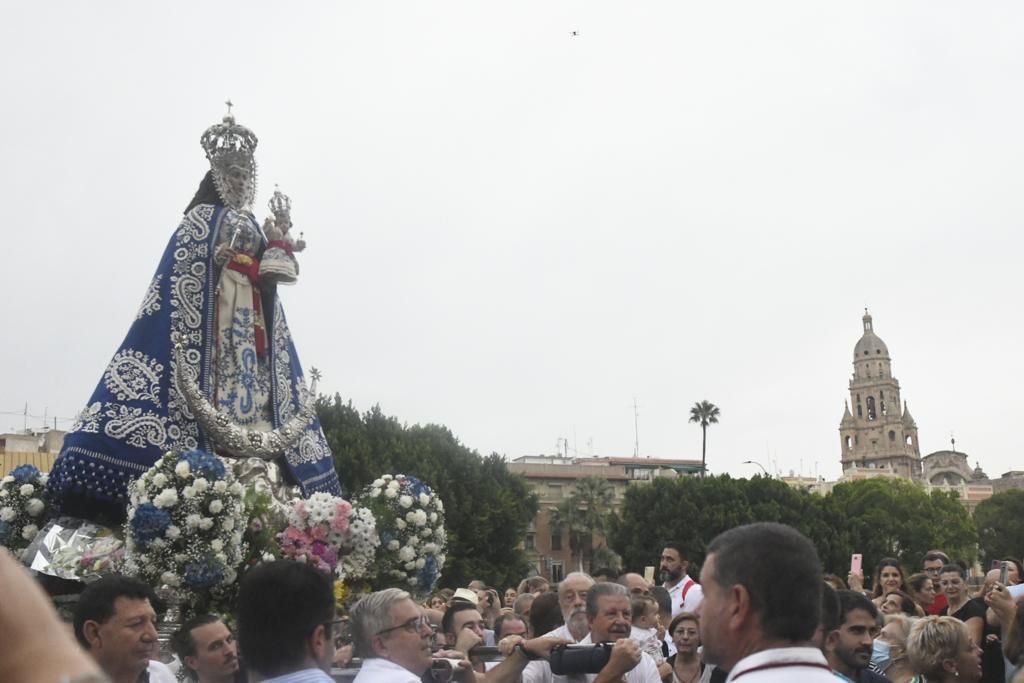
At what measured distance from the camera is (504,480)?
4641cm

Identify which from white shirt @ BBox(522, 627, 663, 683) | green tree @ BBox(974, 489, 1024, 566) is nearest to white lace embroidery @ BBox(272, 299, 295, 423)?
white shirt @ BBox(522, 627, 663, 683)

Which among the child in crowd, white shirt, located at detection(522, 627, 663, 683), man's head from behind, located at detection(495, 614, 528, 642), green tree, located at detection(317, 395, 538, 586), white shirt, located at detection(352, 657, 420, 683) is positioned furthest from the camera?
green tree, located at detection(317, 395, 538, 586)

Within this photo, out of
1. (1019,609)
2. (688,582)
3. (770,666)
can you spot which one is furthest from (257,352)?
(770,666)

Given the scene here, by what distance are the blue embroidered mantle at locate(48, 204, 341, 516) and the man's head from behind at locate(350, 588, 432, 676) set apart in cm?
452

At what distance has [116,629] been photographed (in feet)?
17.5

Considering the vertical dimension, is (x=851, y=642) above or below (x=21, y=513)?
below

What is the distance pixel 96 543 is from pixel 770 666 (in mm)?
7007

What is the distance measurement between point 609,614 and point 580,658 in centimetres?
49

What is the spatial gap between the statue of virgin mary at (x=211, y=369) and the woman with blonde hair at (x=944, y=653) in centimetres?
570

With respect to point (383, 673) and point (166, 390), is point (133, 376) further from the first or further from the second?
point (383, 673)

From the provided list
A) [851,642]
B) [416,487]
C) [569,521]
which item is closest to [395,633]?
[851,642]

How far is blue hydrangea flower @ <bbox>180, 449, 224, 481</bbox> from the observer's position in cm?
789

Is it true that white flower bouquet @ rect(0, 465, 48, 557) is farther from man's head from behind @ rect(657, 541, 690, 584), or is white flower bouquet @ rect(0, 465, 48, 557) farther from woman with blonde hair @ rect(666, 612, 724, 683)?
man's head from behind @ rect(657, 541, 690, 584)

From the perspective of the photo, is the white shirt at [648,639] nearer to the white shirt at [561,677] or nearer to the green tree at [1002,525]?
the white shirt at [561,677]
